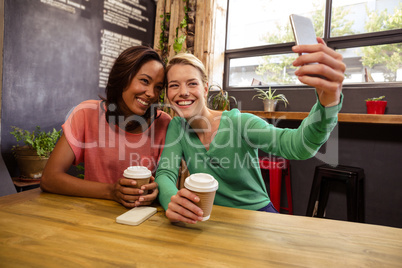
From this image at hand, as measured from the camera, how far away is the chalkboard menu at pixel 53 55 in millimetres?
2684

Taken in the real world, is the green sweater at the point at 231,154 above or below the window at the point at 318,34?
below

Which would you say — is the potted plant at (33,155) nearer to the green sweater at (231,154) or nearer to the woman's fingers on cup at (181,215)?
the green sweater at (231,154)

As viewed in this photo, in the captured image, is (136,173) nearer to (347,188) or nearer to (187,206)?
(187,206)

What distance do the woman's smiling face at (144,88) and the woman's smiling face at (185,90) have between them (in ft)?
0.40

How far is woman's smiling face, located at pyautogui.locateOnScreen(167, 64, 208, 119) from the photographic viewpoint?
4.92 ft

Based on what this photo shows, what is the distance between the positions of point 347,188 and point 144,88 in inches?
82.2

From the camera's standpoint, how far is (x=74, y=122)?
154 centimetres

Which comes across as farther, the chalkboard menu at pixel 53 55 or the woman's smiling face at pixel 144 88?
the chalkboard menu at pixel 53 55

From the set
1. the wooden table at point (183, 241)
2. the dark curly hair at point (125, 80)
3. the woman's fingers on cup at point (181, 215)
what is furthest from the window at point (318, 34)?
the woman's fingers on cup at point (181, 215)

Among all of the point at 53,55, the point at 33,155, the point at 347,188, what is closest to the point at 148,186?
the point at 33,155

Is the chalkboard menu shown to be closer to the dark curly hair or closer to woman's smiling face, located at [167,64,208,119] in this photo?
the dark curly hair

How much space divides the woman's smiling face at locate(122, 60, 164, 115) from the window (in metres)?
2.42

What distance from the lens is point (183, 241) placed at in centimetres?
80

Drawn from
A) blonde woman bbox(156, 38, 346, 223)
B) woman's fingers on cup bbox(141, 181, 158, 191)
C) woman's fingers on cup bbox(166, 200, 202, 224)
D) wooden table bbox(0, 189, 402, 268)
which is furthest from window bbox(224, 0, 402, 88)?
woman's fingers on cup bbox(166, 200, 202, 224)
